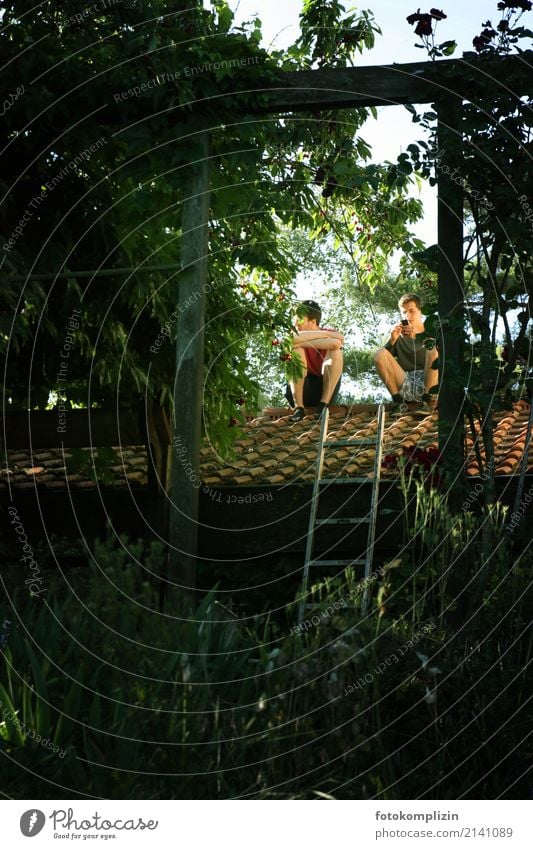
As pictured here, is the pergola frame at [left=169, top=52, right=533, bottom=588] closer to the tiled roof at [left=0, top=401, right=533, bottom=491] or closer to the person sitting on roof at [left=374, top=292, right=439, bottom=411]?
the tiled roof at [left=0, top=401, right=533, bottom=491]

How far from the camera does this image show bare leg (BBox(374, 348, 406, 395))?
9.34 metres

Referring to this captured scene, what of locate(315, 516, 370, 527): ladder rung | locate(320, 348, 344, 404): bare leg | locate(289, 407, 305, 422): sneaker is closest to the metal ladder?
locate(315, 516, 370, 527): ladder rung

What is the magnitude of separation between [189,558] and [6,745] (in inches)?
107

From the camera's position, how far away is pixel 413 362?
31.7 ft

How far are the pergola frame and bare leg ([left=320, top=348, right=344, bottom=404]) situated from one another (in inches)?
130

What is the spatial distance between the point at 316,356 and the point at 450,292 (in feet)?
12.0

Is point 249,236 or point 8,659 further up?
point 249,236

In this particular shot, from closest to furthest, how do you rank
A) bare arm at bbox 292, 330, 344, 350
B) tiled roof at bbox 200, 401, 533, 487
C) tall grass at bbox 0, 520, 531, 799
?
tall grass at bbox 0, 520, 531, 799, tiled roof at bbox 200, 401, 533, 487, bare arm at bbox 292, 330, 344, 350

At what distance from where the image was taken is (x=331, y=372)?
984 cm

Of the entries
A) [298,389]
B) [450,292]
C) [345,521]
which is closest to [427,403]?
[298,389]

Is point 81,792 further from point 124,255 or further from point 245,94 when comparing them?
point 124,255

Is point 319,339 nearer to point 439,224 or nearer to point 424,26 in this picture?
point 439,224

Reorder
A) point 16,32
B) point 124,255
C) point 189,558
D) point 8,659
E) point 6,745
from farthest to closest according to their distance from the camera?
1. point 124,255
2. point 16,32
3. point 189,558
4. point 8,659
5. point 6,745

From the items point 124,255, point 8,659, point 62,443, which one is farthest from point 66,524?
point 8,659
